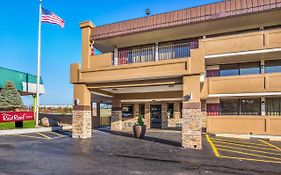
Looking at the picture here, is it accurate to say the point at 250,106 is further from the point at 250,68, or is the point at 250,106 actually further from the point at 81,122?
the point at 81,122

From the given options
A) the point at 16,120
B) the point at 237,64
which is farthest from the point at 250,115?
the point at 16,120

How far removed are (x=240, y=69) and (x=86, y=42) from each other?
41.6ft

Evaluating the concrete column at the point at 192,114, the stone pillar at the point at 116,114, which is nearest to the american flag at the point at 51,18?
the stone pillar at the point at 116,114

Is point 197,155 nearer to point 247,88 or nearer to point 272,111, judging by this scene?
point 247,88

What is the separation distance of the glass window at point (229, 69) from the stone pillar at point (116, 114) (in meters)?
10.2

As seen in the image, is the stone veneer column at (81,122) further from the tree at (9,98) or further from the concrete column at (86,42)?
the tree at (9,98)

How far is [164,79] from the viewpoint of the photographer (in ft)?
45.3

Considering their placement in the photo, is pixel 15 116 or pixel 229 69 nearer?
pixel 229 69

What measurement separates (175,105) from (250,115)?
7697 millimetres

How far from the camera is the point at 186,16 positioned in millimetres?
15820

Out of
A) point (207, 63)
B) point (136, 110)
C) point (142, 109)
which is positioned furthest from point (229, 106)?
point (136, 110)

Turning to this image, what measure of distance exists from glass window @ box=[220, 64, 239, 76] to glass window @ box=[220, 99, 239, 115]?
7.50 feet

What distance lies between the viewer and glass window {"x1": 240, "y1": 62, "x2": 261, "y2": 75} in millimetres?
17391

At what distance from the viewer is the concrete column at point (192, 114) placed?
1237 centimetres
